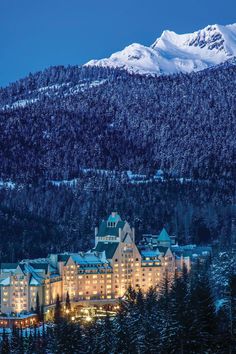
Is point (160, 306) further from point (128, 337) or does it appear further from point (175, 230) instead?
point (175, 230)

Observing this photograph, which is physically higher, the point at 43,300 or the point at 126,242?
the point at 126,242

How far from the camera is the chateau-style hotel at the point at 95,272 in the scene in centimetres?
11250

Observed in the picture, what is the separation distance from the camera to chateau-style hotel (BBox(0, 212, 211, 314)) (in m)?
112

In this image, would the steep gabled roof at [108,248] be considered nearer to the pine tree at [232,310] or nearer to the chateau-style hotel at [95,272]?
the chateau-style hotel at [95,272]

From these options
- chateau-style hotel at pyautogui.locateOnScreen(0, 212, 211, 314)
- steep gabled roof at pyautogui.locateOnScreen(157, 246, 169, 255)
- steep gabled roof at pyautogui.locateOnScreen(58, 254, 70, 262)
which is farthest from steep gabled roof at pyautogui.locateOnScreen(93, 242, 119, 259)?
steep gabled roof at pyautogui.locateOnScreen(157, 246, 169, 255)

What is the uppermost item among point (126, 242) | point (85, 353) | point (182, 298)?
point (126, 242)

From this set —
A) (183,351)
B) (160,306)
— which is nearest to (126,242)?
(160,306)

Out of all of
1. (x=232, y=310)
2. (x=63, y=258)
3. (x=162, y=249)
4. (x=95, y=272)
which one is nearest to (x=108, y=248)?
(x=95, y=272)

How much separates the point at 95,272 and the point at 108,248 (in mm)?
5125

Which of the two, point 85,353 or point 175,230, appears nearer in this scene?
point 85,353

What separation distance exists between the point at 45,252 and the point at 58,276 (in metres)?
39.9

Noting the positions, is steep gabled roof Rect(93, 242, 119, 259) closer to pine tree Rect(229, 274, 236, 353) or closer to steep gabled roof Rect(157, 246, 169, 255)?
steep gabled roof Rect(157, 246, 169, 255)

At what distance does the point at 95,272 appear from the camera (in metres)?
123

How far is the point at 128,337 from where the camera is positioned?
2906 inches
